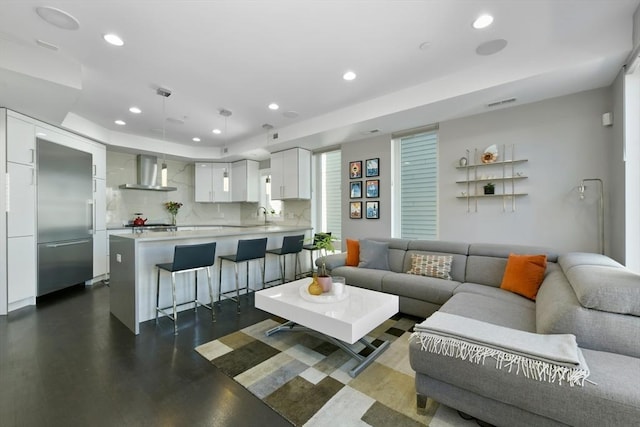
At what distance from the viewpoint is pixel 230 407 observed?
1705 millimetres

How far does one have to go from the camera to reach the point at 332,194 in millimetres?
5516

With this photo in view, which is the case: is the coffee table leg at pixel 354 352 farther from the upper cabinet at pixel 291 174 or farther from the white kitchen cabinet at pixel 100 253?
the white kitchen cabinet at pixel 100 253

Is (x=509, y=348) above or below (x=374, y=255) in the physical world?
below

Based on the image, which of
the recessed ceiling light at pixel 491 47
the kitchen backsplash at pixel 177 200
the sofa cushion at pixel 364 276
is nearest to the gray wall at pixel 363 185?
the kitchen backsplash at pixel 177 200

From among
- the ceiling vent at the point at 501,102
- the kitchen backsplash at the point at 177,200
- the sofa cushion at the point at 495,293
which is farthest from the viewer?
the kitchen backsplash at the point at 177,200

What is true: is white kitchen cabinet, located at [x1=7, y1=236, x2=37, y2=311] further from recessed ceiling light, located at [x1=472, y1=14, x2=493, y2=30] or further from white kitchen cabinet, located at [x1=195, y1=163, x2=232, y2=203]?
recessed ceiling light, located at [x1=472, y1=14, x2=493, y2=30]

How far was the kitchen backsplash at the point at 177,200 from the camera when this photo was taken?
5.63 m

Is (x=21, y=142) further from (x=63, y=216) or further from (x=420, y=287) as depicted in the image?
(x=420, y=287)

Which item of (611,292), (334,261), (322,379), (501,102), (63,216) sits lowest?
(322,379)

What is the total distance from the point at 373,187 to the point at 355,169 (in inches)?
19.9

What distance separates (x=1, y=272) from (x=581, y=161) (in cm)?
690

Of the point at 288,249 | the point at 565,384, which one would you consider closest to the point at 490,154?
the point at 565,384

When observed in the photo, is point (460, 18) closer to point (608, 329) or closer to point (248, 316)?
point (608, 329)

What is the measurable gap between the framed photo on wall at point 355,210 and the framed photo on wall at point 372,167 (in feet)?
A: 1.89
